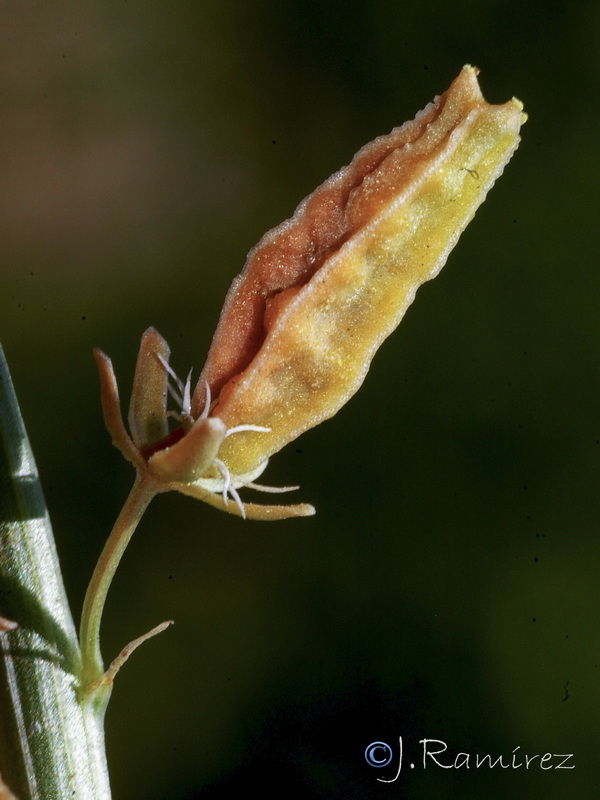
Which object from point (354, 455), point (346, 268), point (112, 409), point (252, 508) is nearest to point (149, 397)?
point (112, 409)

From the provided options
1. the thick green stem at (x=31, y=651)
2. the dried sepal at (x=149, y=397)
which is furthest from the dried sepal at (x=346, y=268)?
the thick green stem at (x=31, y=651)

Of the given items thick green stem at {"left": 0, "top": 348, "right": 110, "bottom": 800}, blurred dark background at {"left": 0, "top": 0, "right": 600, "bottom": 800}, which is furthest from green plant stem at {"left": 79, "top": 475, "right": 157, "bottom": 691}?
blurred dark background at {"left": 0, "top": 0, "right": 600, "bottom": 800}

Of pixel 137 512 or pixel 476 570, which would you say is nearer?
pixel 137 512

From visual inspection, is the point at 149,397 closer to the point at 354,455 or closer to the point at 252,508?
the point at 252,508

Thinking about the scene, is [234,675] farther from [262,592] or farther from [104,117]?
[104,117]

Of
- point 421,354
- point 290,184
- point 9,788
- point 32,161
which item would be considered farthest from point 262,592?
point 9,788

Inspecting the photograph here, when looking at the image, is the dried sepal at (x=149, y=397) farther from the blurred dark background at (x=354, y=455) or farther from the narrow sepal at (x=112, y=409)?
the blurred dark background at (x=354, y=455)

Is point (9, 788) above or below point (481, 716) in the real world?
above
